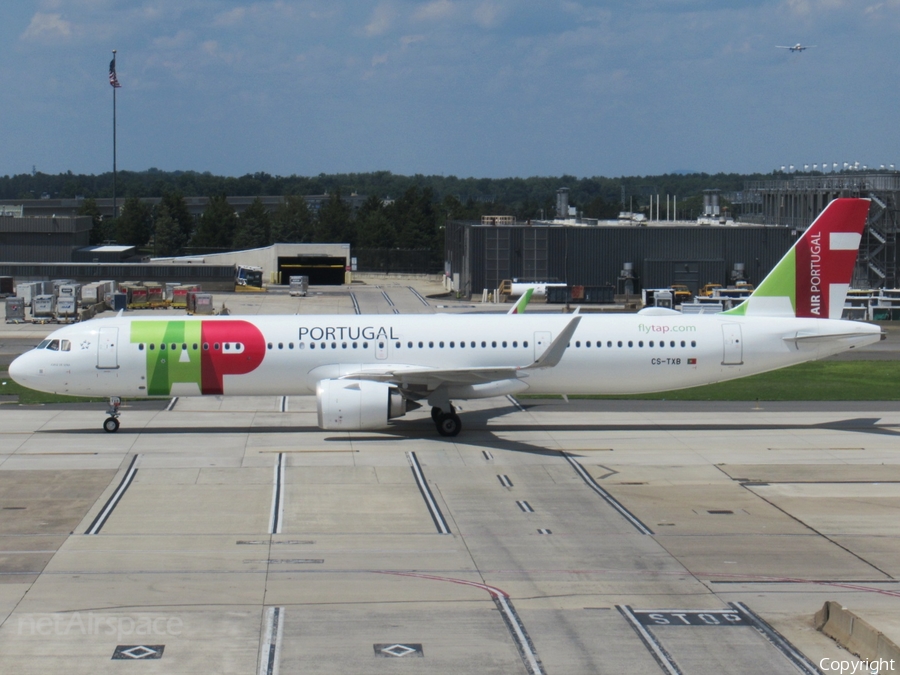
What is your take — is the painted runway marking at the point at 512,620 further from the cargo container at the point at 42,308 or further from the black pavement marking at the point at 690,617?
the cargo container at the point at 42,308

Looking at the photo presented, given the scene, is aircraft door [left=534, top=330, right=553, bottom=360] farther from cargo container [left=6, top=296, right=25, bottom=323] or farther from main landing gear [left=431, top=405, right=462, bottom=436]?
cargo container [left=6, top=296, right=25, bottom=323]

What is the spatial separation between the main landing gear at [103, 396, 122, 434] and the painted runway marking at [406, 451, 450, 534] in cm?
1009

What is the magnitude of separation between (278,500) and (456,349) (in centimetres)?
1028

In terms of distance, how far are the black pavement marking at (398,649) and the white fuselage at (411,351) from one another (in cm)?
1701

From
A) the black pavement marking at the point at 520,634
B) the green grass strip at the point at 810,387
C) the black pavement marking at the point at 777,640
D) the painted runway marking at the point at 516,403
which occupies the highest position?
the green grass strip at the point at 810,387

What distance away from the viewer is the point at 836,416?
1453 inches

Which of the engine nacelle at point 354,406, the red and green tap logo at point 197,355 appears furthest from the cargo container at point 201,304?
the engine nacelle at point 354,406

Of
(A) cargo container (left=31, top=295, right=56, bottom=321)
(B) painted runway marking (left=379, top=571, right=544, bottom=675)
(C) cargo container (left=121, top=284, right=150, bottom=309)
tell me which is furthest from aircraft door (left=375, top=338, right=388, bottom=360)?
(C) cargo container (left=121, top=284, right=150, bottom=309)

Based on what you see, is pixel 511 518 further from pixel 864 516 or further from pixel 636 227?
pixel 636 227

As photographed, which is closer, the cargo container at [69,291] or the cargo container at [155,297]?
the cargo container at [69,291]

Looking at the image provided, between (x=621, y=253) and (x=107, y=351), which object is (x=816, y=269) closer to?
(x=107, y=351)

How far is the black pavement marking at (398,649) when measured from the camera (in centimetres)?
1552

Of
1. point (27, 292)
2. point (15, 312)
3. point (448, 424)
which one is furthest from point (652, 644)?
point (27, 292)

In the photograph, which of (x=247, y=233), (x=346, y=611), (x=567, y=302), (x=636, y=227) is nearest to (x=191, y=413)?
(x=346, y=611)
